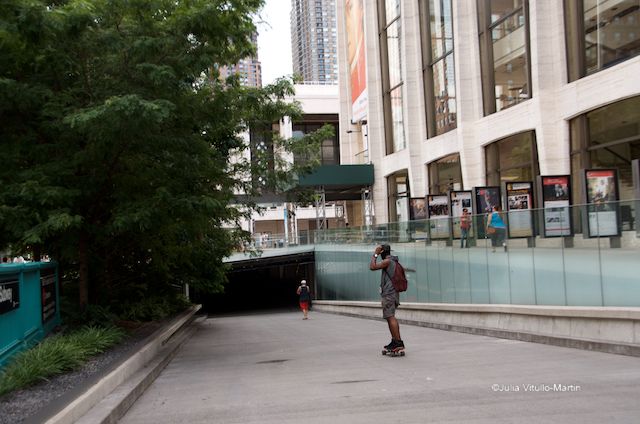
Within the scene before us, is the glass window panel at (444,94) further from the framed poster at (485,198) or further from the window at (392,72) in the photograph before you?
the framed poster at (485,198)

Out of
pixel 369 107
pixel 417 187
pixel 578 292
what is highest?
pixel 369 107

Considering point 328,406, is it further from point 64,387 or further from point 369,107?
point 369,107

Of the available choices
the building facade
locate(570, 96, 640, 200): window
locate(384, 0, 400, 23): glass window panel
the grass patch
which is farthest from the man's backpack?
locate(384, 0, 400, 23): glass window panel

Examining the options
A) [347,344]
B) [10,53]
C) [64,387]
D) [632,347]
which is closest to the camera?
[64,387]

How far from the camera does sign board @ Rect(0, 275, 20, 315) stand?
7980 millimetres

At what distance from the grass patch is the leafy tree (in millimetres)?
1753

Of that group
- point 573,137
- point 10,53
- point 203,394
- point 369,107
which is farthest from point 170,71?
point 369,107

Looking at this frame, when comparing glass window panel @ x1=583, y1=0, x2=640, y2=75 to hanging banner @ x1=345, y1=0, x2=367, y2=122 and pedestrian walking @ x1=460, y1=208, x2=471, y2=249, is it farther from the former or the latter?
hanging banner @ x1=345, y1=0, x2=367, y2=122

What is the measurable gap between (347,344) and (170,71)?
Result: 21.2 ft

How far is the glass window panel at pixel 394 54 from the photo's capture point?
35.3 metres

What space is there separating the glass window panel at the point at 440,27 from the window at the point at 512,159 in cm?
628

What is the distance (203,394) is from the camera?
7.86 meters

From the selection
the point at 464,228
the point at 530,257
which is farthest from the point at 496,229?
the point at 464,228

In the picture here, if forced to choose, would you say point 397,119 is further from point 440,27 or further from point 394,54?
point 440,27
